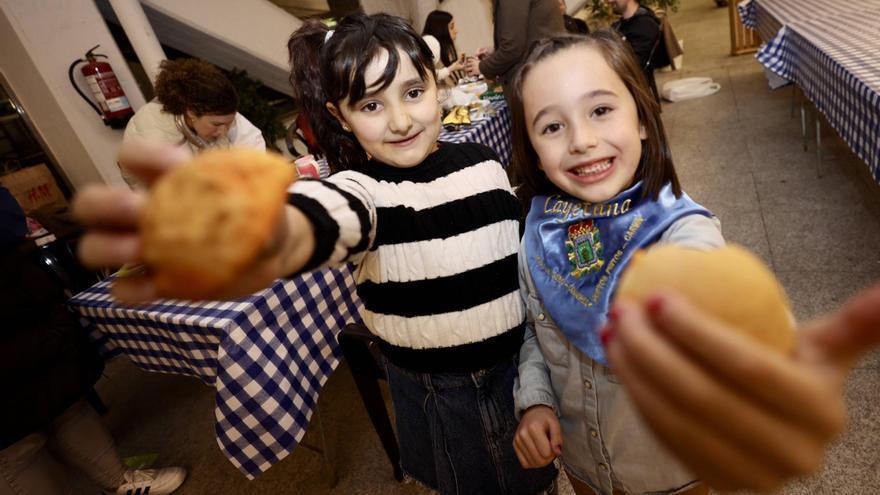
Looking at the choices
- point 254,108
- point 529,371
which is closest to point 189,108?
point 529,371

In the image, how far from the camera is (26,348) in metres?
1.49

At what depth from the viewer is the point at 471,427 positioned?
1.02 metres

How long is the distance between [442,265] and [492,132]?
6.66 ft

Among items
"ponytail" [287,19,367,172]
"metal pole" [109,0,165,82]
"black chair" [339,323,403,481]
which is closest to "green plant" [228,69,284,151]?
"metal pole" [109,0,165,82]

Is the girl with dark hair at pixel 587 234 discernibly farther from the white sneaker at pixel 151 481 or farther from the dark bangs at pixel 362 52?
the white sneaker at pixel 151 481

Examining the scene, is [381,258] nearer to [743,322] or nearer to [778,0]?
[743,322]

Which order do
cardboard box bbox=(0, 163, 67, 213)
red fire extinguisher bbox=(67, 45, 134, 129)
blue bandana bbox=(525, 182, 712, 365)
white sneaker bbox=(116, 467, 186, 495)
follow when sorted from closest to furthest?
blue bandana bbox=(525, 182, 712, 365) < white sneaker bbox=(116, 467, 186, 495) < red fire extinguisher bbox=(67, 45, 134, 129) < cardboard box bbox=(0, 163, 67, 213)

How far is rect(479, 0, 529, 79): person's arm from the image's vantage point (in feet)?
9.59

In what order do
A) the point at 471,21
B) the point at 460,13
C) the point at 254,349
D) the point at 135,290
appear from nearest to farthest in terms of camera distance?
the point at 135,290 → the point at 254,349 → the point at 460,13 → the point at 471,21

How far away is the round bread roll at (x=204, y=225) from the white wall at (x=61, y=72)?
4.52m

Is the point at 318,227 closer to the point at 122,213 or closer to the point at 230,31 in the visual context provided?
the point at 122,213

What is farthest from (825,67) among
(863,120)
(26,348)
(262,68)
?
(262,68)

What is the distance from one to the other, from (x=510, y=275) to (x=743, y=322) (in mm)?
646

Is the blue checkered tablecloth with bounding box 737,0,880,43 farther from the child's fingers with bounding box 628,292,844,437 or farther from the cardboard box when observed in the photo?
the cardboard box
